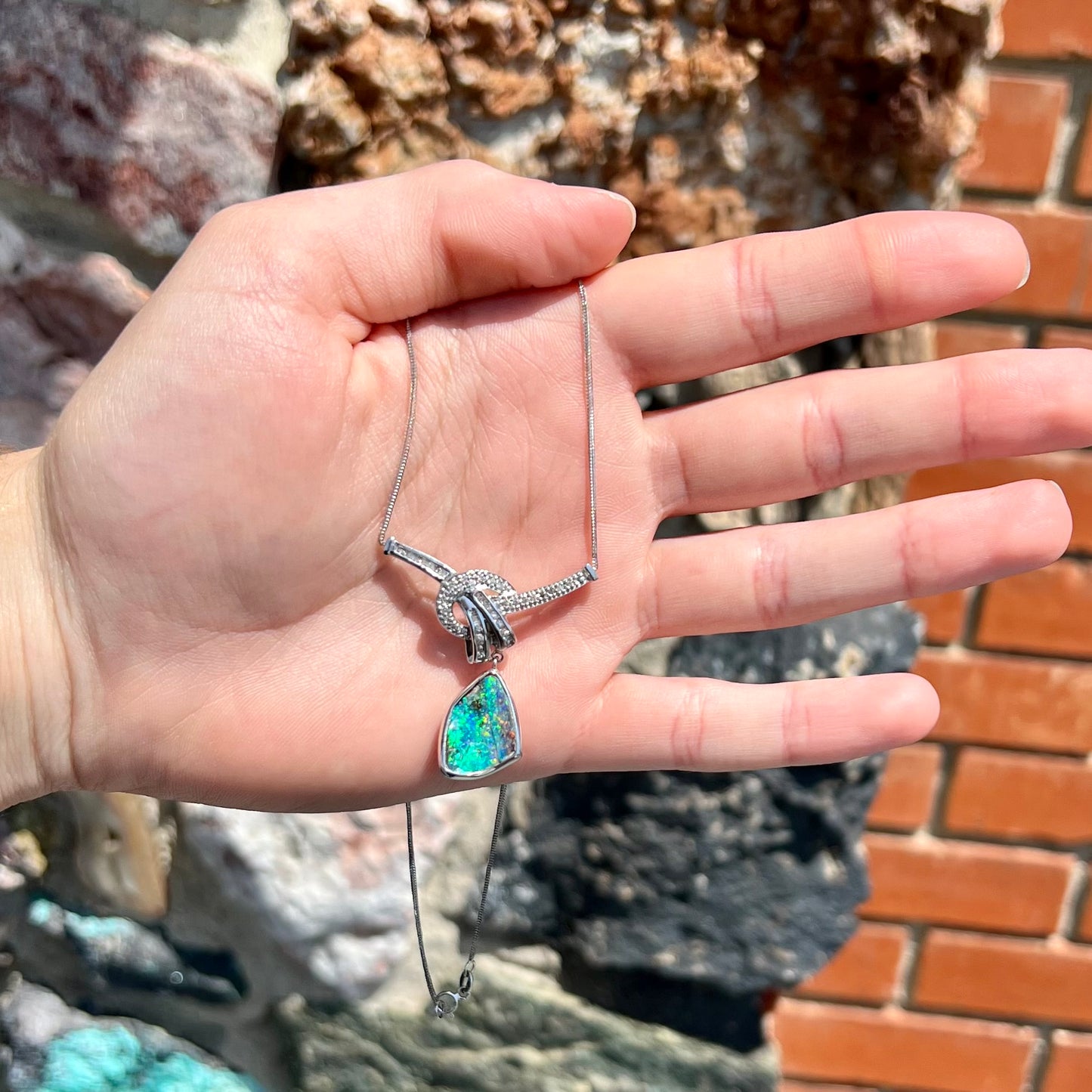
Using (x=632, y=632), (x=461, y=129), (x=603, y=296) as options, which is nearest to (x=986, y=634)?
(x=632, y=632)

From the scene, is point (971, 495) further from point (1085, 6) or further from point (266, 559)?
point (266, 559)

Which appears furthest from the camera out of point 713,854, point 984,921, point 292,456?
point 984,921

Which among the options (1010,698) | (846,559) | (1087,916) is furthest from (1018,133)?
(1087,916)

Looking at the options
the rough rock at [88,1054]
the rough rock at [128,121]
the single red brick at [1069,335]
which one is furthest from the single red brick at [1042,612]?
the rough rock at [88,1054]

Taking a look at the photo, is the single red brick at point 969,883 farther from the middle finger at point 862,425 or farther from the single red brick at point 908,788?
the middle finger at point 862,425

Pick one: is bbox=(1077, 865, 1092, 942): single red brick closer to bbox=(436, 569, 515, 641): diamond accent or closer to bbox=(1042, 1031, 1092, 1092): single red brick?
bbox=(1042, 1031, 1092, 1092): single red brick

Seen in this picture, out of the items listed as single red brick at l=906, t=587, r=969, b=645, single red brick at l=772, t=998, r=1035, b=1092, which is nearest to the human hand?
single red brick at l=906, t=587, r=969, b=645

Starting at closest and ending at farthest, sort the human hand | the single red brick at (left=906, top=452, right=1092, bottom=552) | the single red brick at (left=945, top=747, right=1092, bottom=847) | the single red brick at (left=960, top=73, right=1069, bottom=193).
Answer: the human hand → the single red brick at (left=960, top=73, right=1069, bottom=193) → the single red brick at (left=906, top=452, right=1092, bottom=552) → the single red brick at (left=945, top=747, right=1092, bottom=847)
